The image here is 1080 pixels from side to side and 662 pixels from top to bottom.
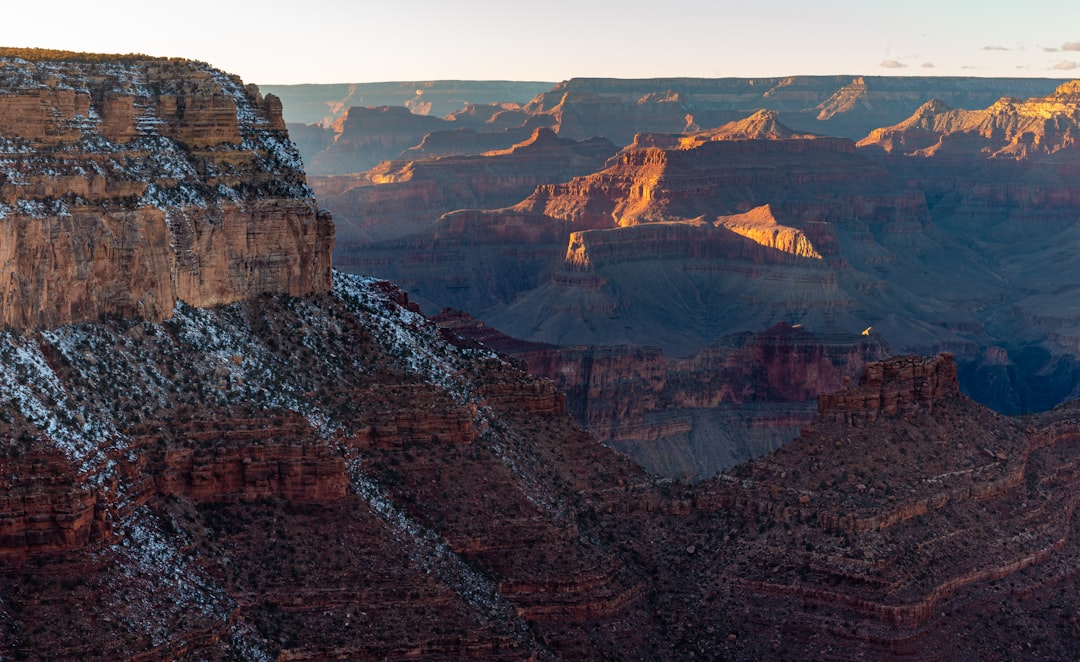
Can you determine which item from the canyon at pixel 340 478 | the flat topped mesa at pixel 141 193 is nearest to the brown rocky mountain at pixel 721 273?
the canyon at pixel 340 478

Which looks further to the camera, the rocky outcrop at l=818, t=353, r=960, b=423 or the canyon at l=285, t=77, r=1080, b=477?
the canyon at l=285, t=77, r=1080, b=477

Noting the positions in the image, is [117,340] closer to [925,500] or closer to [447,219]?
[925,500]

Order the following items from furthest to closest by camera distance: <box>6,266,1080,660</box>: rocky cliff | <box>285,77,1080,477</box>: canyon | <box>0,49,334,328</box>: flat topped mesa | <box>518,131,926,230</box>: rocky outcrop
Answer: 1. <box>518,131,926,230</box>: rocky outcrop
2. <box>285,77,1080,477</box>: canyon
3. <box>0,49,334,328</box>: flat topped mesa
4. <box>6,266,1080,660</box>: rocky cliff

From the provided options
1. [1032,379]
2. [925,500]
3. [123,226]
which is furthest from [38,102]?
[1032,379]

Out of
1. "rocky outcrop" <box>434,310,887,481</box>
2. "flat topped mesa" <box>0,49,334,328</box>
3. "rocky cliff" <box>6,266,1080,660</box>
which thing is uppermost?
"flat topped mesa" <box>0,49,334,328</box>

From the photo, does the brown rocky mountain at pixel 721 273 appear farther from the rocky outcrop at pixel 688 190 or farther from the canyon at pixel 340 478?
the canyon at pixel 340 478

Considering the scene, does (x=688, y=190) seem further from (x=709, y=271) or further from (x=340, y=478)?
(x=340, y=478)

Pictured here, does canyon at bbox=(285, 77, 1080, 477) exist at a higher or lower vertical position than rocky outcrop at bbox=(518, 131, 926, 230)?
lower

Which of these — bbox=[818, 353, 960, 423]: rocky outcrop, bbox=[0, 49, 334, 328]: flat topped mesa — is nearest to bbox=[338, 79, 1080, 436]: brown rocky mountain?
bbox=[818, 353, 960, 423]: rocky outcrop

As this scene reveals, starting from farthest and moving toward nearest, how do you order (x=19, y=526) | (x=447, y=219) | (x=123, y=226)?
1. (x=447, y=219)
2. (x=123, y=226)
3. (x=19, y=526)

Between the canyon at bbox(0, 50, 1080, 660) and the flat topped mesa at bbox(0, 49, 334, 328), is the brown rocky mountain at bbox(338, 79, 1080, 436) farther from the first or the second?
the flat topped mesa at bbox(0, 49, 334, 328)
